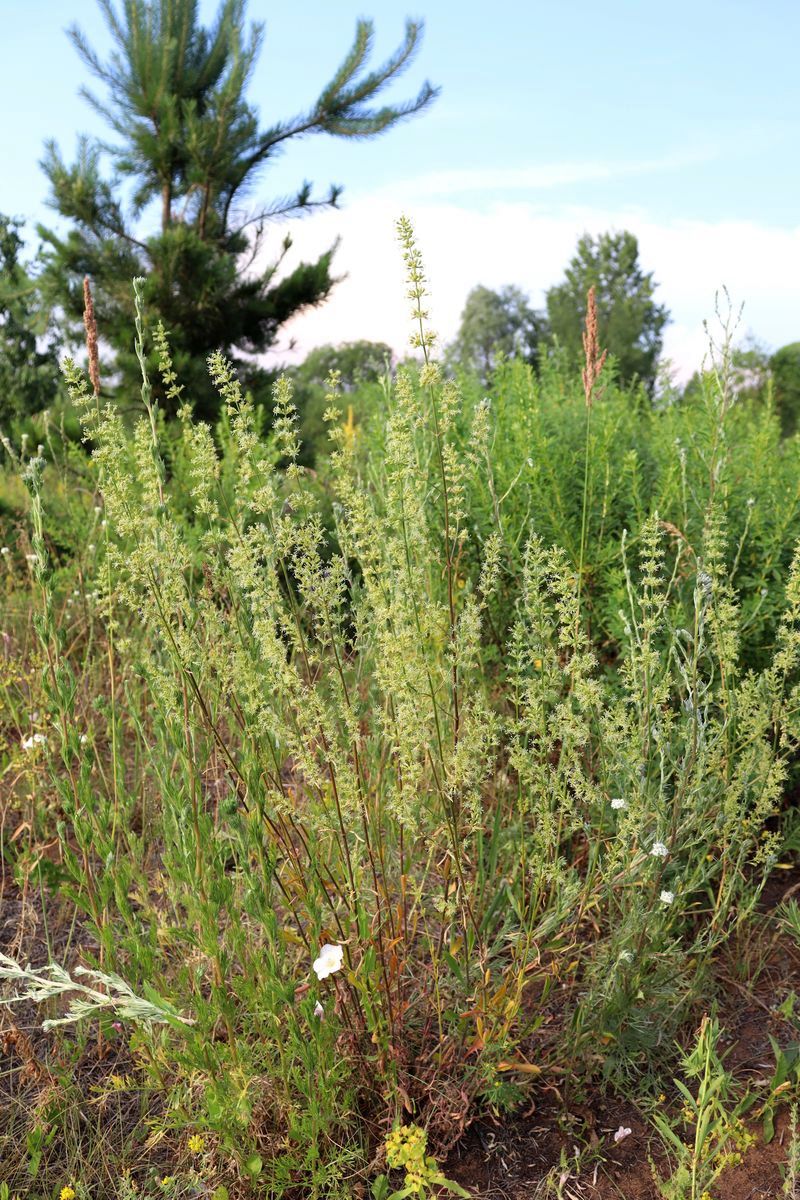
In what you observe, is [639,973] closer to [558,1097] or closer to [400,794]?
[558,1097]

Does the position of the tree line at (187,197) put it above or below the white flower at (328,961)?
above

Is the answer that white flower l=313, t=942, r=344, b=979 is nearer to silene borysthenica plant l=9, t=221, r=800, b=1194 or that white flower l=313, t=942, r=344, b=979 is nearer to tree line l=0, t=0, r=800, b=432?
silene borysthenica plant l=9, t=221, r=800, b=1194

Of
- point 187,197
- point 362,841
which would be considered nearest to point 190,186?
point 187,197

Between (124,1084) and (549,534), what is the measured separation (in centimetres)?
212

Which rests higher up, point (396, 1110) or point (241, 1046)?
point (241, 1046)

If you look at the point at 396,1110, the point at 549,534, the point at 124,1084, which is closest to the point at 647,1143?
the point at 396,1110

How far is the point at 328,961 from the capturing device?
189 centimetres

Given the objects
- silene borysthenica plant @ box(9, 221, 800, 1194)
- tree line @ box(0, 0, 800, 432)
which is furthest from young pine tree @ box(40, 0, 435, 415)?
silene borysthenica plant @ box(9, 221, 800, 1194)

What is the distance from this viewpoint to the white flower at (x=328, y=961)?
188 cm

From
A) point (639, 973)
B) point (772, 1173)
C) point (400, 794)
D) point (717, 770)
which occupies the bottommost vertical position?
point (772, 1173)

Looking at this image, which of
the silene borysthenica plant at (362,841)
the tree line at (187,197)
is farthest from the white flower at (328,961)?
the tree line at (187,197)

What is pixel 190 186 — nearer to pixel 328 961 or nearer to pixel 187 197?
pixel 187 197

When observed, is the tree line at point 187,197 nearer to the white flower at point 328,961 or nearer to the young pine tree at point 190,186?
the young pine tree at point 190,186

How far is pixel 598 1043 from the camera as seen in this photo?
219 cm
